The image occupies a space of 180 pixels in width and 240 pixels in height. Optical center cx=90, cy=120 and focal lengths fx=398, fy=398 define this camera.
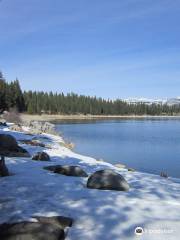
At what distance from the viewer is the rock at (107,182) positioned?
9.74 m

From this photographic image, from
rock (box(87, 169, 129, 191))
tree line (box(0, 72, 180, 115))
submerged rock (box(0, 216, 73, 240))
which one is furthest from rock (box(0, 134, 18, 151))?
tree line (box(0, 72, 180, 115))

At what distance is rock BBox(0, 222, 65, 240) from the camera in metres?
6.29

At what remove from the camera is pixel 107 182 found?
32.2 ft

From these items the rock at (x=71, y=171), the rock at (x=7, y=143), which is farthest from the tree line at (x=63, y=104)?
the rock at (x=71, y=171)

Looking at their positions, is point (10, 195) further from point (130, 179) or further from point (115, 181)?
point (130, 179)

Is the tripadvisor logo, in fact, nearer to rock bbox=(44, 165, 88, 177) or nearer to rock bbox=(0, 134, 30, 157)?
rock bbox=(44, 165, 88, 177)

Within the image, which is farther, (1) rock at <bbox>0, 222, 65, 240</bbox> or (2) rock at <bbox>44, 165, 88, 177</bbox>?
(2) rock at <bbox>44, 165, 88, 177</bbox>

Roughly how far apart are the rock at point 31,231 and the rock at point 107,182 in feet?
10.3

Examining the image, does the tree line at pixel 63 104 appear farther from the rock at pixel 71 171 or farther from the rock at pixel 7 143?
the rock at pixel 71 171

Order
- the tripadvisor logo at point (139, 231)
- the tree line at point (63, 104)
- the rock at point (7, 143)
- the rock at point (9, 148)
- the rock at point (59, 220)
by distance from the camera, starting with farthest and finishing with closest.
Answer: the tree line at point (63, 104), the rock at point (7, 143), the rock at point (9, 148), the rock at point (59, 220), the tripadvisor logo at point (139, 231)

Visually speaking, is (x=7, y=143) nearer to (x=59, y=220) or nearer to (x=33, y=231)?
(x=59, y=220)

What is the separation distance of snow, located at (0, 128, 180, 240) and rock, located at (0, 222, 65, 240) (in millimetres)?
260

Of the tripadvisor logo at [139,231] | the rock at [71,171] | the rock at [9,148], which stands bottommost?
the tripadvisor logo at [139,231]

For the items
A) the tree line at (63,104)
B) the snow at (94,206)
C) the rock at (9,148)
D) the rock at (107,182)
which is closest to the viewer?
the snow at (94,206)
